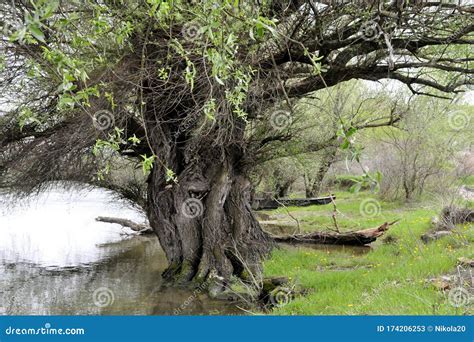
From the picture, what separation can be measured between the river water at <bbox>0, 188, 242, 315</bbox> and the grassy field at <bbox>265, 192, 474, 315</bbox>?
213 cm

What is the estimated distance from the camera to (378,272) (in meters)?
9.80

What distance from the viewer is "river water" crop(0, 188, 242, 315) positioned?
9.94 metres

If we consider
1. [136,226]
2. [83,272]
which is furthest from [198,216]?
[136,226]

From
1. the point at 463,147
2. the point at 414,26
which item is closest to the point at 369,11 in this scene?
the point at 414,26

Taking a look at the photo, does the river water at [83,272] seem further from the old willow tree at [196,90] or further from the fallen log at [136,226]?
the old willow tree at [196,90]

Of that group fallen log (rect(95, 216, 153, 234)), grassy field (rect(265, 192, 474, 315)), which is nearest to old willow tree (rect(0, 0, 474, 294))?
grassy field (rect(265, 192, 474, 315))

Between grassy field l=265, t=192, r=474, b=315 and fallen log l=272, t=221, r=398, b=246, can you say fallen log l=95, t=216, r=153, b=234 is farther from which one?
grassy field l=265, t=192, r=474, b=315

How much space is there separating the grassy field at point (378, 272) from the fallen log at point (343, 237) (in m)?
0.38

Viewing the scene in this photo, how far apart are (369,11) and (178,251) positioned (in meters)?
8.01

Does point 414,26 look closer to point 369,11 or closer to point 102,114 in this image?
point 369,11

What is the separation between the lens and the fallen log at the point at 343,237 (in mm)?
15164

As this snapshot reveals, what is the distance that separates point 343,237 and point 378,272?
647 cm

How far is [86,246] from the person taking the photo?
18.0m

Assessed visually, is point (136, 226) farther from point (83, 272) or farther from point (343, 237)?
point (343, 237)
